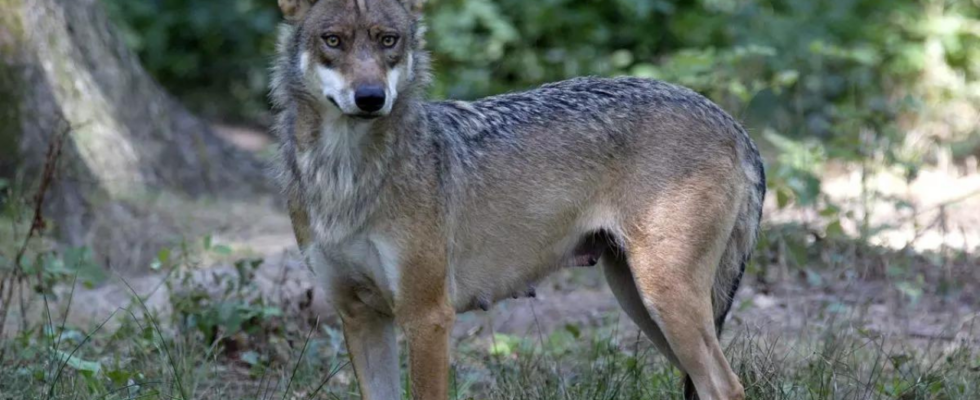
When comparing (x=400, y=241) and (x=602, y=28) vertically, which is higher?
(x=400, y=241)

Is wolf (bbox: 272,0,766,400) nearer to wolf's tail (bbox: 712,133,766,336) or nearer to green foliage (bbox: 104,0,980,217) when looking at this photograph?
wolf's tail (bbox: 712,133,766,336)

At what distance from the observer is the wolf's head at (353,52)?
4.45 m

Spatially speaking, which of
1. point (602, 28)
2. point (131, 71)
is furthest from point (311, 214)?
point (602, 28)

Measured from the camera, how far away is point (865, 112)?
9750mm

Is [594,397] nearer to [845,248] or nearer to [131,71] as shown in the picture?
[845,248]

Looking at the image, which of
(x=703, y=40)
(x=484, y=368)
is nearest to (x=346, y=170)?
(x=484, y=368)

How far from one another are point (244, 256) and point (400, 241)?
354 centimetres

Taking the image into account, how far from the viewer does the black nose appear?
14.4 ft

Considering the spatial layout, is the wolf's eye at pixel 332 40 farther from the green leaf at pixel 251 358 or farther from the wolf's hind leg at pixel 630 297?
the green leaf at pixel 251 358

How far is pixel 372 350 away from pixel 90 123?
3.72 m

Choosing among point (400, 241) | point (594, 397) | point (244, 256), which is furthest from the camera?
point (244, 256)

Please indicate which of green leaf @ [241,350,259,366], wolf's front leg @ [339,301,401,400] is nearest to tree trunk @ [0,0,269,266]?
green leaf @ [241,350,259,366]

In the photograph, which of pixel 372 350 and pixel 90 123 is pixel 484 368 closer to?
pixel 372 350

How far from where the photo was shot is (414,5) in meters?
5.05
